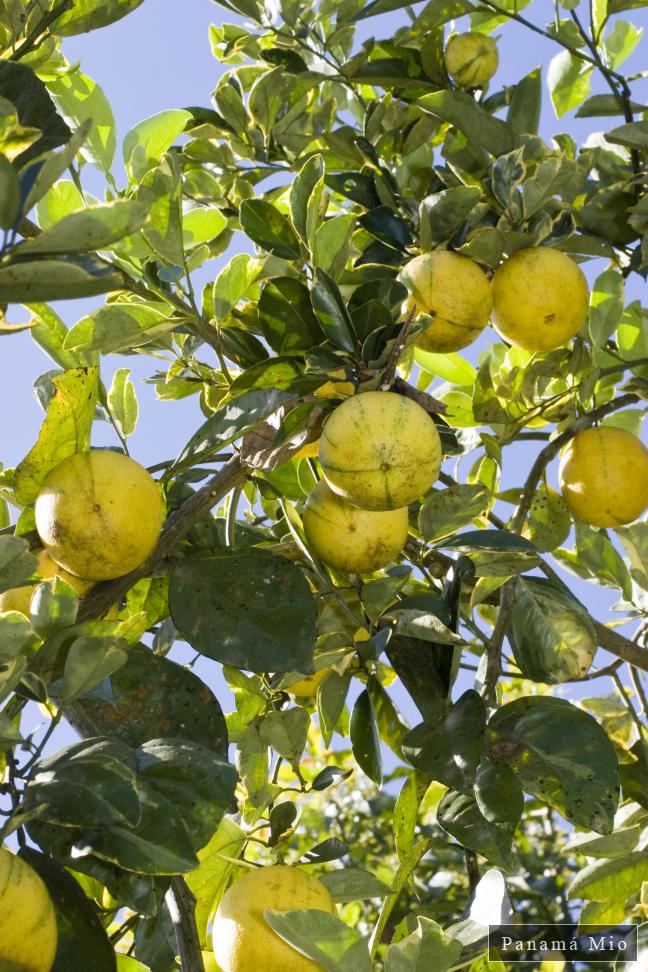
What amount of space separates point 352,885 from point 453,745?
0.79 feet

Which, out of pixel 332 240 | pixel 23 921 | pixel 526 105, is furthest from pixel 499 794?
pixel 526 105

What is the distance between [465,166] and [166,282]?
84cm

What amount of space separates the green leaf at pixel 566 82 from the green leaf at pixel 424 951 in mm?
2108

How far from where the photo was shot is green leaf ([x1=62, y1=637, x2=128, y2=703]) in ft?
3.88

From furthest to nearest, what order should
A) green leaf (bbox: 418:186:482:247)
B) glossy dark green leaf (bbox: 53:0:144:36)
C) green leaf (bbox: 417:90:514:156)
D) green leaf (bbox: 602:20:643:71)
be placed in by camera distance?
green leaf (bbox: 602:20:643:71), green leaf (bbox: 417:90:514:156), glossy dark green leaf (bbox: 53:0:144:36), green leaf (bbox: 418:186:482:247)

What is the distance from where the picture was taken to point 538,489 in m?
2.16

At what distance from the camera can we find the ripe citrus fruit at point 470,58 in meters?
2.35

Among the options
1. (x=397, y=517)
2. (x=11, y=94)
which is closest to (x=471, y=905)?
(x=397, y=517)

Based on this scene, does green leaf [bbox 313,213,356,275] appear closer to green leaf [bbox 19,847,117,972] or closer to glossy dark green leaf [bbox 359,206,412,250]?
glossy dark green leaf [bbox 359,206,412,250]

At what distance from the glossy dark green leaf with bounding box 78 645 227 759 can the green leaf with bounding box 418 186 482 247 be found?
31.9 inches

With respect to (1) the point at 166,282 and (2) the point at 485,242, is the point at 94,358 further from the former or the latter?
(2) the point at 485,242

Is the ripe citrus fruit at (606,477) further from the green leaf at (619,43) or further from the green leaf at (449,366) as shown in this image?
the green leaf at (619,43)

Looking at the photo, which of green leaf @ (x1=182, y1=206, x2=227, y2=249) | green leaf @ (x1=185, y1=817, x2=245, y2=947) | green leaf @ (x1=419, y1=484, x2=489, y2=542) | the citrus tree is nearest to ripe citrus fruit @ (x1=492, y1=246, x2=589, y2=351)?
the citrus tree

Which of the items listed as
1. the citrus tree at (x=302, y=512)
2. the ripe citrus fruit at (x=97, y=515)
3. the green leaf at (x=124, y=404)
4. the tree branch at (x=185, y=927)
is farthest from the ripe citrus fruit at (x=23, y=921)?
the green leaf at (x=124, y=404)
